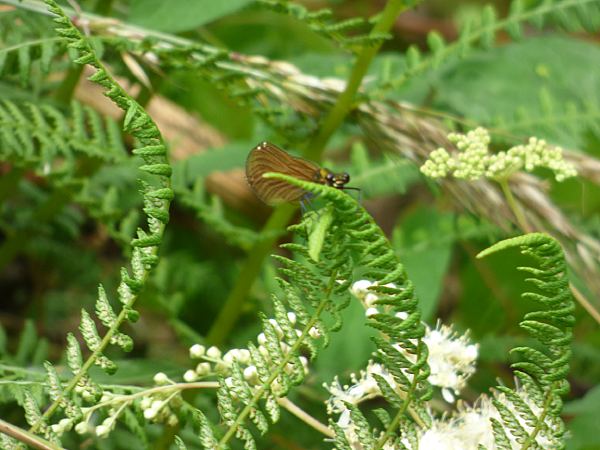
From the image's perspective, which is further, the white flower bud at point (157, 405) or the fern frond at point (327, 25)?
the fern frond at point (327, 25)

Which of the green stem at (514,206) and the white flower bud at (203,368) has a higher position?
the green stem at (514,206)

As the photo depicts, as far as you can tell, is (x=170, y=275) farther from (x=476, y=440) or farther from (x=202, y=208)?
(x=476, y=440)

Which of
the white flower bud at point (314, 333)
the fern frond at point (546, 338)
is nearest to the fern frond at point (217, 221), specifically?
the white flower bud at point (314, 333)

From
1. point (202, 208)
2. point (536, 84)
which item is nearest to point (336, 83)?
point (202, 208)

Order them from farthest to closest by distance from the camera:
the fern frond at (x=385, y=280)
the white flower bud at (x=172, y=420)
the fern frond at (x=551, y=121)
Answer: the fern frond at (x=551, y=121) < the white flower bud at (x=172, y=420) < the fern frond at (x=385, y=280)

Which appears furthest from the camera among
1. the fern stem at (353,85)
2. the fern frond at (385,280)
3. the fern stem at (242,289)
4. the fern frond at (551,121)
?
the fern frond at (551,121)

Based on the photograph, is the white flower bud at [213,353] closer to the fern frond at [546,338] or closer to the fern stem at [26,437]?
the fern stem at [26,437]
